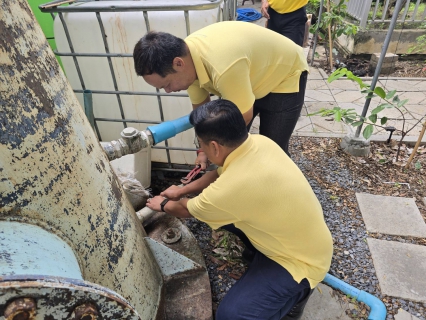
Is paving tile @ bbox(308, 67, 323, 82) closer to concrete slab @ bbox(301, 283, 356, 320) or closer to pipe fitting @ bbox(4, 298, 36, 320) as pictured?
concrete slab @ bbox(301, 283, 356, 320)

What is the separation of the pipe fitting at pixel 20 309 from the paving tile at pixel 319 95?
4.50 metres

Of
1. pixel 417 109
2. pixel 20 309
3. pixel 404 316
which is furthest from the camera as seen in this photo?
pixel 417 109

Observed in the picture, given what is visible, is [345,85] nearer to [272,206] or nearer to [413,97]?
[413,97]

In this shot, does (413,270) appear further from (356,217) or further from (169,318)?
(169,318)

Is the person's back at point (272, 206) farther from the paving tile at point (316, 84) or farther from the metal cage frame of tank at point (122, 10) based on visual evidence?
the paving tile at point (316, 84)

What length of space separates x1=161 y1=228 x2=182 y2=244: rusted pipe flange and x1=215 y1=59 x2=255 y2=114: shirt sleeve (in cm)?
89

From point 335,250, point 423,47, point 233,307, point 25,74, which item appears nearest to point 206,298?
point 233,307

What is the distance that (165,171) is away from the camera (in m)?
3.02

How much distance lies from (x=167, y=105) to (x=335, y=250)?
1727 millimetres

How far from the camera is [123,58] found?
7.67 ft

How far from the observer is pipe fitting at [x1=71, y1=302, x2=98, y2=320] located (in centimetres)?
58

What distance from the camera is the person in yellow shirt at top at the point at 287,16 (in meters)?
3.50

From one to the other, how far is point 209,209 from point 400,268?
1604 millimetres

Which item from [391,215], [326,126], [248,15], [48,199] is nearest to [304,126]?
[326,126]
